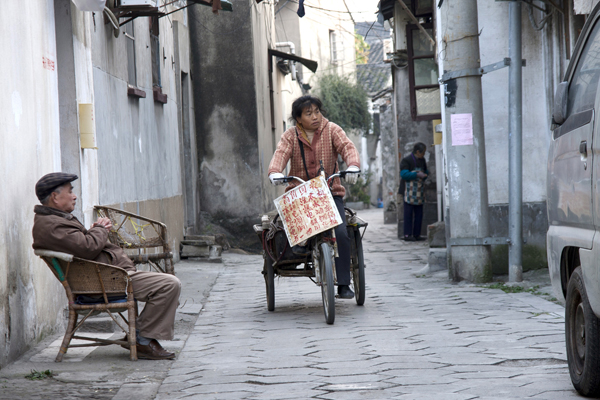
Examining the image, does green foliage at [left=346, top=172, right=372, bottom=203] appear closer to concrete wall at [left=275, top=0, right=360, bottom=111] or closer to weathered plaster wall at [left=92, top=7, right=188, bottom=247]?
concrete wall at [left=275, top=0, right=360, bottom=111]

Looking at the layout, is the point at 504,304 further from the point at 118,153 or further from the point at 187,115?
the point at 187,115

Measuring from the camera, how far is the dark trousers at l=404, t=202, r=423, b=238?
14.9m

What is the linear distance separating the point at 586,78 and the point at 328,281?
2.76m

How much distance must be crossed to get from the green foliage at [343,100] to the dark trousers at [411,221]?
19.1 m

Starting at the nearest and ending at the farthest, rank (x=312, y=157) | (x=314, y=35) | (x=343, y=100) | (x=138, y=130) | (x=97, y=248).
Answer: (x=97, y=248) → (x=312, y=157) → (x=138, y=130) → (x=314, y=35) → (x=343, y=100)

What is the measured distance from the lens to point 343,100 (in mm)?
34469

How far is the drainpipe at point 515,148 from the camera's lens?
25.7ft

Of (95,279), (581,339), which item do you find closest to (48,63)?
(95,279)

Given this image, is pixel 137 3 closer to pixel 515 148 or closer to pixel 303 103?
pixel 303 103

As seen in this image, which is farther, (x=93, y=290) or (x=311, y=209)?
(x=311, y=209)

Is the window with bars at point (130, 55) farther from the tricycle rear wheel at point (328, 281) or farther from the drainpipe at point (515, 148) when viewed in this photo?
the drainpipe at point (515, 148)

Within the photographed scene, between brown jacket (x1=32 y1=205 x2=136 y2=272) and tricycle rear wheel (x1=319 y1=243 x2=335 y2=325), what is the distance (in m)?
1.83

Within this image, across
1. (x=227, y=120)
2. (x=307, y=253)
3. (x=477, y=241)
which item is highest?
(x=227, y=120)

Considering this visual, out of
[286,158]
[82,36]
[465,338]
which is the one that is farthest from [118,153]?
[465,338]
